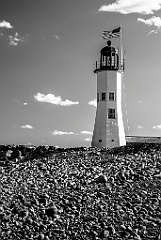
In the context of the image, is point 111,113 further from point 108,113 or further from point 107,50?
point 107,50

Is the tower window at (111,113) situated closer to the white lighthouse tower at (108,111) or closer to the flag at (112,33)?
the white lighthouse tower at (108,111)

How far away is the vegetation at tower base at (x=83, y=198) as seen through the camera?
14.7 metres

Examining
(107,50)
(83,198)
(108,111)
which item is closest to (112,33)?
(107,50)

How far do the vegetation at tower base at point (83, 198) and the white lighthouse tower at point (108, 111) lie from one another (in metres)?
14.8

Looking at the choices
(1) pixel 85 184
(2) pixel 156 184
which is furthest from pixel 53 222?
(2) pixel 156 184

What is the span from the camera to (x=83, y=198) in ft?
53.7

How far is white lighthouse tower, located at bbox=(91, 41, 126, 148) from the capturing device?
36.7 m

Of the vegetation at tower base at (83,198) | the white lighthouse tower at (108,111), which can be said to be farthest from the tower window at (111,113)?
the vegetation at tower base at (83,198)

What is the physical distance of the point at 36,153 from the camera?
2422 centimetres

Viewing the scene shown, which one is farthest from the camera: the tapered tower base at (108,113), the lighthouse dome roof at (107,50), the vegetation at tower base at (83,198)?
the lighthouse dome roof at (107,50)

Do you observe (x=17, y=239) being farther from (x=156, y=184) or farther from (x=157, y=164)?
(x=157, y=164)

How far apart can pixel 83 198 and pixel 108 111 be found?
20765 millimetres

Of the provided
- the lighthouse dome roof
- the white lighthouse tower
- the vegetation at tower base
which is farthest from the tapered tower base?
the vegetation at tower base

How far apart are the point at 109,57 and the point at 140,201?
23389 millimetres
